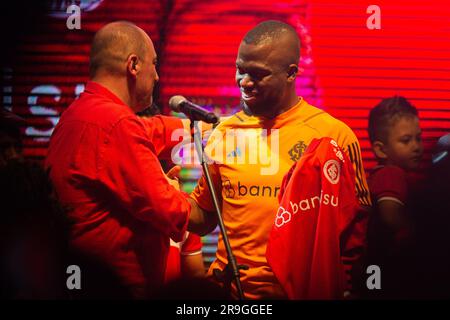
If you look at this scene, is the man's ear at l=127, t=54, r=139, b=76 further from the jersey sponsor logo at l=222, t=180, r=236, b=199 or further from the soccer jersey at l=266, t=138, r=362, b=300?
the soccer jersey at l=266, t=138, r=362, b=300

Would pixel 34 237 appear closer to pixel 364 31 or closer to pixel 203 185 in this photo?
pixel 203 185

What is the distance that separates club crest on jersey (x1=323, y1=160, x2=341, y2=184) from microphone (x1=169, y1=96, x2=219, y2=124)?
0.67m

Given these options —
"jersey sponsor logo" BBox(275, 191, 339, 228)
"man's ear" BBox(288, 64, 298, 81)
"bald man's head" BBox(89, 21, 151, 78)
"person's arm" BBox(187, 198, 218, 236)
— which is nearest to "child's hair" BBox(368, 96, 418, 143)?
"man's ear" BBox(288, 64, 298, 81)

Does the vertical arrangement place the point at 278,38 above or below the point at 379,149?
above

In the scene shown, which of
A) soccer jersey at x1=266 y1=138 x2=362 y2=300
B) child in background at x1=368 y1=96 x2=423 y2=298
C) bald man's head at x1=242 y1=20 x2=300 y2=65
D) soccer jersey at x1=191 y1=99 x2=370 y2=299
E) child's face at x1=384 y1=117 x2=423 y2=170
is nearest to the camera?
soccer jersey at x1=266 y1=138 x2=362 y2=300

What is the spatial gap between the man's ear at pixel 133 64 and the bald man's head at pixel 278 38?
0.66m

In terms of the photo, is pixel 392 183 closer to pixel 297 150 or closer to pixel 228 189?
pixel 297 150

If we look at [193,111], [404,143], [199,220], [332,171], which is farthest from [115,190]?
[404,143]

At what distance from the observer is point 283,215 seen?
3.41m

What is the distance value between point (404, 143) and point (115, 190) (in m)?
2.32

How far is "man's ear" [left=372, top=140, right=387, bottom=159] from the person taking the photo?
4676 mm

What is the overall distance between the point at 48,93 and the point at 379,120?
8.10 ft

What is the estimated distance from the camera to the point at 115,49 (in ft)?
11.6
